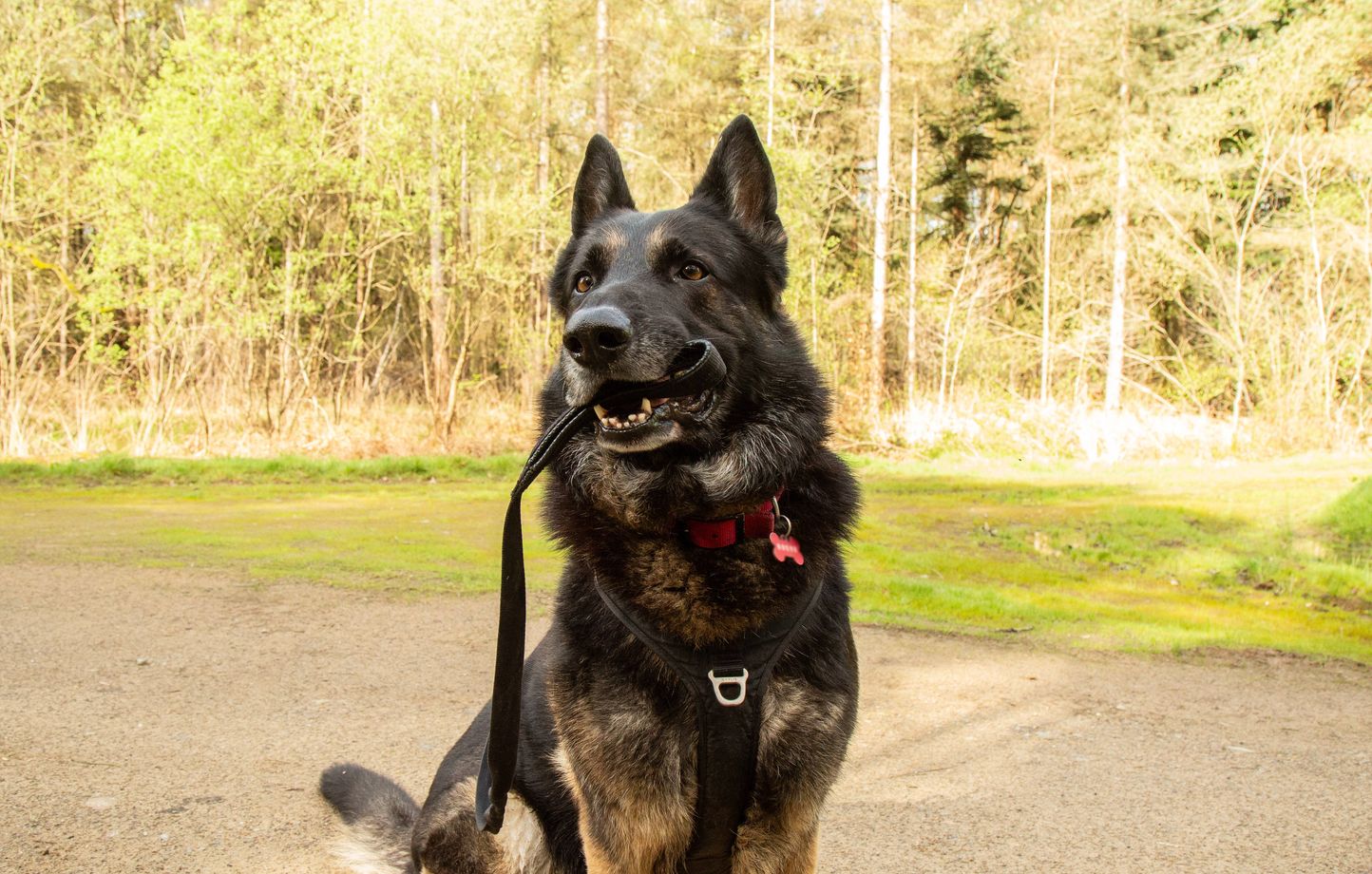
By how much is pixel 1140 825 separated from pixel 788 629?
7.76 ft

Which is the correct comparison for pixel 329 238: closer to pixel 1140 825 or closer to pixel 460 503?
pixel 460 503

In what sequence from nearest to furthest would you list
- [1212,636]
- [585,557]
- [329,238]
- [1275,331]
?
[585,557]
[1212,636]
[329,238]
[1275,331]

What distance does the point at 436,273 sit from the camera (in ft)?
65.9

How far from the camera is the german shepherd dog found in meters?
2.56

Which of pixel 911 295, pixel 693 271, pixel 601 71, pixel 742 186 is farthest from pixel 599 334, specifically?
pixel 911 295

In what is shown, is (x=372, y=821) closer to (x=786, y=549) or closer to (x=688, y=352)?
(x=786, y=549)

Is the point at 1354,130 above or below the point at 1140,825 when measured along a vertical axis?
above

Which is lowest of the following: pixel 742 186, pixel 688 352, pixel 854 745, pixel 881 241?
pixel 854 745

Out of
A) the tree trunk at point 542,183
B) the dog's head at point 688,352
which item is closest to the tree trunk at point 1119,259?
the tree trunk at point 542,183

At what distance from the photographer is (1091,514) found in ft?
40.3

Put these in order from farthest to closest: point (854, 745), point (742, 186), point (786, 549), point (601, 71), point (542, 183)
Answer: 1. point (542, 183)
2. point (601, 71)
3. point (854, 745)
4. point (742, 186)
5. point (786, 549)

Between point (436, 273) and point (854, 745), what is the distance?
17155 mm

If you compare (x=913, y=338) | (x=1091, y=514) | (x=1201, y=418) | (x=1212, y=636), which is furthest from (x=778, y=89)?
(x=1212, y=636)

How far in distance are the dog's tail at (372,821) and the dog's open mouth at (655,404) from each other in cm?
176
